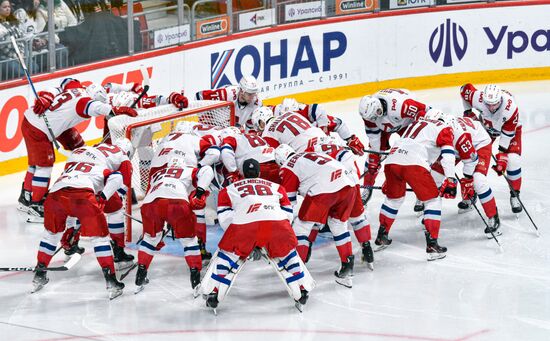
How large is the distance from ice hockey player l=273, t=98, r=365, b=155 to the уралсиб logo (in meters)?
4.27

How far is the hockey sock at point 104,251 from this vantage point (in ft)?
23.5

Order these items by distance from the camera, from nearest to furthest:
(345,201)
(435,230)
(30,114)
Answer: (345,201), (435,230), (30,114)

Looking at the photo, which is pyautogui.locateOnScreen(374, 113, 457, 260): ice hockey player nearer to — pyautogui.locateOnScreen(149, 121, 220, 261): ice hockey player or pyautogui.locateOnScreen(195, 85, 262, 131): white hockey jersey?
pyautogui.locateOnScreen(149, 121, 220, 261): ice hockey player

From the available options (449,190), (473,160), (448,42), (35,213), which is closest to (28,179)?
(35,213)

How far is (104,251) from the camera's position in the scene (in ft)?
23.6

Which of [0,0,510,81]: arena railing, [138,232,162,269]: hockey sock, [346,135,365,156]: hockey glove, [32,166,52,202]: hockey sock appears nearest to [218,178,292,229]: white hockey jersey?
[138,232,162,269]: hockey sock

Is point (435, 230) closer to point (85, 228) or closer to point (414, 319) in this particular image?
point (414, 319)

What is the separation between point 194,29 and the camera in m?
11.4

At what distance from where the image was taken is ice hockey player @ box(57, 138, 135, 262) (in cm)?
752

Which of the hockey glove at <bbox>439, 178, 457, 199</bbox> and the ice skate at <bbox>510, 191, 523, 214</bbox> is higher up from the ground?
the hockey glove at <bbox>439, 178, 457, 199</bbox>

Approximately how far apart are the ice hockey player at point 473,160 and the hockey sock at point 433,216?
1.04ft

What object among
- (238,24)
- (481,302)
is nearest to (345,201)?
(481,302)

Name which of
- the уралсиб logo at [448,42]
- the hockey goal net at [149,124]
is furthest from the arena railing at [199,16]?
the hockey goal net at [149,124]

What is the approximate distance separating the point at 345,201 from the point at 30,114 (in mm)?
2949
